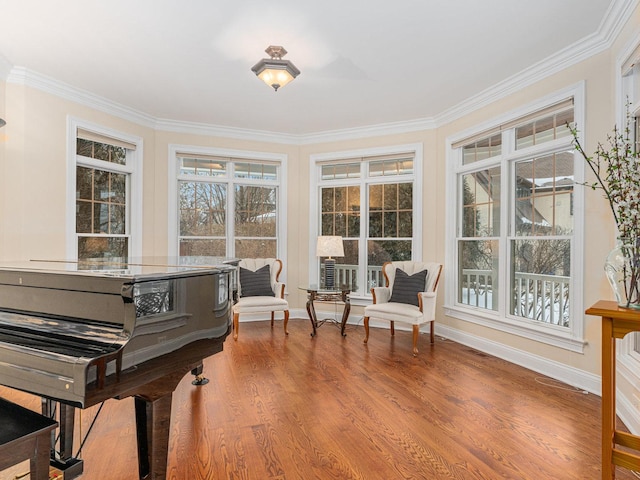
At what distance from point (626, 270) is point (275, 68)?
2.80m

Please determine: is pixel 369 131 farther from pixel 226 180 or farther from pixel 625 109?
pixel 625 109

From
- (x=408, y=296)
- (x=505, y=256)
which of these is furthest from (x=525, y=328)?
(x=408, y=296)

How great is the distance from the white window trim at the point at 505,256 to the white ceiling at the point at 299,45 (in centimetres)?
37

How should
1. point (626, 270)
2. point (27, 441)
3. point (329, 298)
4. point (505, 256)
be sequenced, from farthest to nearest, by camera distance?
point (329, 298), point (505, 256), point (626, 270), point (27, 441)

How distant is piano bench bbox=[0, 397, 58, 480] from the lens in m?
1.36

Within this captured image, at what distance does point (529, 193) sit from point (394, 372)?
2216mm

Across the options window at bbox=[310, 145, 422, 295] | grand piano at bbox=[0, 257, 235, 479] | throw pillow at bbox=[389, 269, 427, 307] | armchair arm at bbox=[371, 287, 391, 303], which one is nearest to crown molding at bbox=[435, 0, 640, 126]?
window at bbox=[310, 145, 422, 295]

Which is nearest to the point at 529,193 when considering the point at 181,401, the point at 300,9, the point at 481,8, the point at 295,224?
the point at 481,8

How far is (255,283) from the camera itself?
16.3 feet

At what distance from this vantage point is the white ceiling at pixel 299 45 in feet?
8.75

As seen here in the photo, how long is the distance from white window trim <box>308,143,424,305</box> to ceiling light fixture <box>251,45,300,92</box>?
235 centimetres

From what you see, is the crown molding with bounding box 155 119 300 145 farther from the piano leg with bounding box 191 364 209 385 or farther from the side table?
the piano leg with bounding box 191 364 209 385

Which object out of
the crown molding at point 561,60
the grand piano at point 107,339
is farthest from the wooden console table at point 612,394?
the crown molding at point 561,60

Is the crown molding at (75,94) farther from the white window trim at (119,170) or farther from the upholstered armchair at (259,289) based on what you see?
the upholstered armchair at (259,289)
